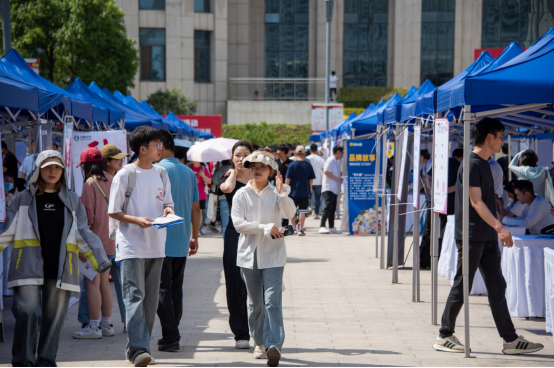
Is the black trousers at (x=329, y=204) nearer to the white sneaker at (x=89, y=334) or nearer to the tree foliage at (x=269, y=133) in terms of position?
the white sneaker at (x=89, y=334)

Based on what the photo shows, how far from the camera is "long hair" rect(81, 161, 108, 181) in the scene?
642cm

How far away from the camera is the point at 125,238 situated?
16.9 ft

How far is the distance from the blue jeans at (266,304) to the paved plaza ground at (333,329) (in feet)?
0.93

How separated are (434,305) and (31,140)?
8.30 meters

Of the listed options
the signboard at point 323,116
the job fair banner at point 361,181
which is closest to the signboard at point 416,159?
the job fair banner at point 361,181

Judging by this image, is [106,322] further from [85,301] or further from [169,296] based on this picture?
[169,296]

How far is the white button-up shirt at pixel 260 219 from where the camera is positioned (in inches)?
209

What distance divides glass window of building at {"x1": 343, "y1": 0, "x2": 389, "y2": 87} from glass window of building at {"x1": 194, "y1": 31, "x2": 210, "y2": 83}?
35.8ft

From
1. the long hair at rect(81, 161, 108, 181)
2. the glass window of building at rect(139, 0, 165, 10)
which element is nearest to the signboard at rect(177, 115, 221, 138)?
the glass window of building at rect(139, 0, 165, 10)

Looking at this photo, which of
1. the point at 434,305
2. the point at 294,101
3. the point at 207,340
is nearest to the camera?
the point at 207,340

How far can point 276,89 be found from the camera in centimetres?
4231

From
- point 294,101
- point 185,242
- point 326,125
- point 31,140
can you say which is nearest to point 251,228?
point 185,242

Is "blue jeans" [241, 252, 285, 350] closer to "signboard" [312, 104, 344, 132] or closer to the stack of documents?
the stack of documents

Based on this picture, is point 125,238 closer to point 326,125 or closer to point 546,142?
point 546,142
